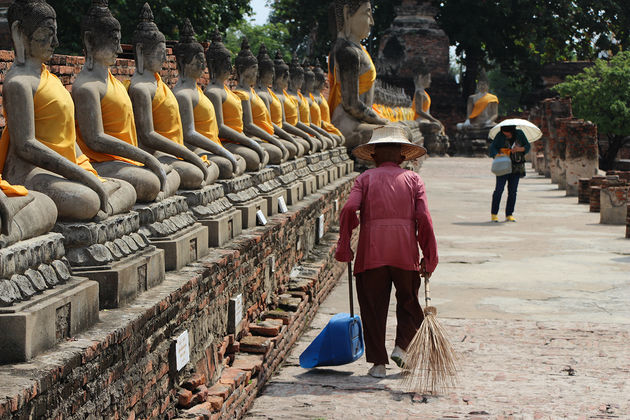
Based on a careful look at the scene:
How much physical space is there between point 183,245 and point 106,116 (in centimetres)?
72

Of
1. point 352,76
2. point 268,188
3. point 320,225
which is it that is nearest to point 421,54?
point 352,76

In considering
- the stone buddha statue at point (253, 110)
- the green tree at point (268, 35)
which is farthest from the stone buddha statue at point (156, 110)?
the green tree at point (268, 35)

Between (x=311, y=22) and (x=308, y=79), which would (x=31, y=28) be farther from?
(x=311, y=22)

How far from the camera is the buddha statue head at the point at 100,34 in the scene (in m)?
4.55

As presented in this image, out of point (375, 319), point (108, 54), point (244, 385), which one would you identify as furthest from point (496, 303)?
point (108, 54)

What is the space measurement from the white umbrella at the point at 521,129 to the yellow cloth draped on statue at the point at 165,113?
8.39 meters

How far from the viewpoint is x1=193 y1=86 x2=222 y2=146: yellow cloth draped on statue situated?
6.24 m

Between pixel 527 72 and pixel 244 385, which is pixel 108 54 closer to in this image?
pixel 244 385

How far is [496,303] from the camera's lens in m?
7.80

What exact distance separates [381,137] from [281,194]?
1.97m

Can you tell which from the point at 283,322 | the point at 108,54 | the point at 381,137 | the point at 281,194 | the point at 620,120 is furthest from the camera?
the point at 620,120

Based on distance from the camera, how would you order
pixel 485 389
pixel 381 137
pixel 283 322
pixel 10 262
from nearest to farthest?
pixel 10 262
pixel 485 389
pixel 381 137
pixel 283 322

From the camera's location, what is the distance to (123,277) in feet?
12.9

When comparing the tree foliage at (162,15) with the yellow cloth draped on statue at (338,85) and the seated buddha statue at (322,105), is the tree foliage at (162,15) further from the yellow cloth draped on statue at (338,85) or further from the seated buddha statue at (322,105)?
the seated buddha statue at (322,105)
